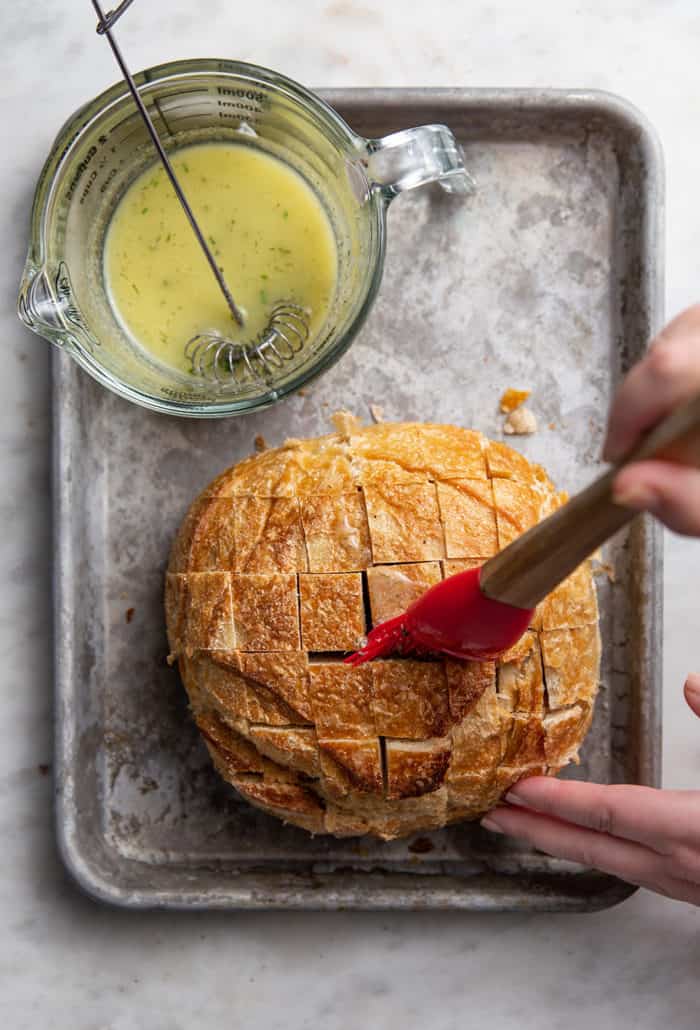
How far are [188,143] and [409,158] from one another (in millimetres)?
462

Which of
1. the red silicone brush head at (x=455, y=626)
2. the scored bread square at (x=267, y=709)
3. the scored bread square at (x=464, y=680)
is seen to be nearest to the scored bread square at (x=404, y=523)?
the red silicone brush head at (x=455, y=626)

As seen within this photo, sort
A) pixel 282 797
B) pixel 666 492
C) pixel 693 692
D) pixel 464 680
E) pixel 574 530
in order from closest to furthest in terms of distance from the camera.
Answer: pixel 666 492, pixel 574 530, pixel 464 680, pixel 282 797, pixel 693 692

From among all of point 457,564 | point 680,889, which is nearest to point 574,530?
point 457,564

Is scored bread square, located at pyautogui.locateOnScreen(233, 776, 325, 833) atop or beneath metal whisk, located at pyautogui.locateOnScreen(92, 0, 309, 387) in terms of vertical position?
beneath

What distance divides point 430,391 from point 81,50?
1109mm

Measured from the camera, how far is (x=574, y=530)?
1.15 m

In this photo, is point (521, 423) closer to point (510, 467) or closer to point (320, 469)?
point (510, 467)

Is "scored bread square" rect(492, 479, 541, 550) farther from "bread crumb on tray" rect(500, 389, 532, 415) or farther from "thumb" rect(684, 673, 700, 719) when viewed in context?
"thumb" rect(684, 673, 700, 719)

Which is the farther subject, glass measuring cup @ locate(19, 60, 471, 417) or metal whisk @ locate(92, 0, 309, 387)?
metal whisk @ locate(92, 0, 309, 387)

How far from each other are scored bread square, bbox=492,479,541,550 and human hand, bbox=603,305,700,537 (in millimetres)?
614

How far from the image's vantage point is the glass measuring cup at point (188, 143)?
1.79 metres

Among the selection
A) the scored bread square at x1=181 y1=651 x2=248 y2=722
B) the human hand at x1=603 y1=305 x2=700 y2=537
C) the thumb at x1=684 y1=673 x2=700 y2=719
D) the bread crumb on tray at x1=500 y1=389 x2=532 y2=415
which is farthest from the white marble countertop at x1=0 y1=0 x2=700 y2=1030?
the human hand at x1=603 y1=305 x2=700 y2=537

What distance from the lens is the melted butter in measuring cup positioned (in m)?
1.87

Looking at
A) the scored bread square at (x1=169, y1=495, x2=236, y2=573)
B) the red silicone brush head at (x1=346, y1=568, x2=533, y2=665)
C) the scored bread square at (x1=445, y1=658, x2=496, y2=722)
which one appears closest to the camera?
the red silicone brush head at (x1=346, y1=568, x2=533, y2=665)
